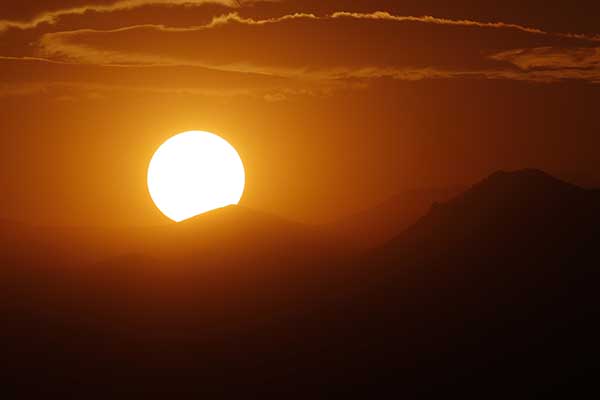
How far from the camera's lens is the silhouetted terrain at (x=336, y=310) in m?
41.5

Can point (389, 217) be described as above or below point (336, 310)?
above

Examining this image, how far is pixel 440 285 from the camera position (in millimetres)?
50344

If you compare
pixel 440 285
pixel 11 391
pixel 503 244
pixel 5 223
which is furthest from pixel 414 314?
pixel 5 223

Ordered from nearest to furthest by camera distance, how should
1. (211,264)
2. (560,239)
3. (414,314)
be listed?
(414,314) < (560,239) < (211,264)

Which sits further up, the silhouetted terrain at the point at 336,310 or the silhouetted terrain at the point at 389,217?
the silhouetted terrain at the point at 389,217

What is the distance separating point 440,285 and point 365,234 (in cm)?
5448

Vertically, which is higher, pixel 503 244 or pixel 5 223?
pixel 5 223

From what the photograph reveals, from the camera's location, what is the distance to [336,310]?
50156 mm

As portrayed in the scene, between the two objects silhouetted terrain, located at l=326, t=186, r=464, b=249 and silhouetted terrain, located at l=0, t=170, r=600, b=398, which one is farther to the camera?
silhouetted terrain, located at l=326, t=186, r=464, b=249

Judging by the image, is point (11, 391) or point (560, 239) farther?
point (560, 239)

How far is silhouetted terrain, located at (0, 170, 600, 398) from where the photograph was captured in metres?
41.5

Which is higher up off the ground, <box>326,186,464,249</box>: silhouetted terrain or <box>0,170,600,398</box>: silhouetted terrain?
<box>326,186,464,249</box>: silhouetted terrain

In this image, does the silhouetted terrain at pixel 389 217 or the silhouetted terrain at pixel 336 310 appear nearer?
the silhouetted terrain at pixel 336 310

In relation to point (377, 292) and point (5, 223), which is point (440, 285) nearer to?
point (377, 292)
